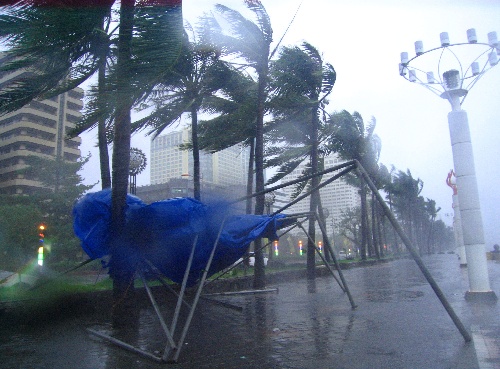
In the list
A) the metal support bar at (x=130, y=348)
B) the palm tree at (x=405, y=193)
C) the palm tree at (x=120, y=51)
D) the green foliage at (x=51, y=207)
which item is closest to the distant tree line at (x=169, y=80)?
the palm tree at (x=120, y=51)

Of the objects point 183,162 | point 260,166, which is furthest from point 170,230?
point 183,162

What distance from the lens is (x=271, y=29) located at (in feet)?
44.1

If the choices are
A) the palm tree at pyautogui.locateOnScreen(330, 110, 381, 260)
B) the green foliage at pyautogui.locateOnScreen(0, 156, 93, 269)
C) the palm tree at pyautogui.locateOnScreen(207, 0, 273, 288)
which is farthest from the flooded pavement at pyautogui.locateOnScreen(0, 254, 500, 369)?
the palm tree at pyautogui.locateOnScreen(330, 110, 381, 260)

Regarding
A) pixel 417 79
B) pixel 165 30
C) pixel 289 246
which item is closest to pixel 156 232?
pixel 165 30

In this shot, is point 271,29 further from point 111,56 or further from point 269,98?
point 111,56

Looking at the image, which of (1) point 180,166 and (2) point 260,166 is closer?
(2) point 260,166

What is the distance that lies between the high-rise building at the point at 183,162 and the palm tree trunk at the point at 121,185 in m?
6.72

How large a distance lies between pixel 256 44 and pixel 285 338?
9.48 meters

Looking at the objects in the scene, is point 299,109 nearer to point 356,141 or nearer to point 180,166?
point 180,166

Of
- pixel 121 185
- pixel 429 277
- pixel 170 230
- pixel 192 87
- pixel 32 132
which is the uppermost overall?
pixel 32 132

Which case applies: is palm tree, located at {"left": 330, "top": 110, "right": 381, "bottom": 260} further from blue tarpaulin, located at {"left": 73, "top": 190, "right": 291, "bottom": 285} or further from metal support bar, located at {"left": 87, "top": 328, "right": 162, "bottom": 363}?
metal support bar, located at {"left": 87, "top": 328, "right": 162, "bottom": 363}

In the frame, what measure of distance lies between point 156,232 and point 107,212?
1081mm

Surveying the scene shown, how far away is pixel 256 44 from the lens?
13344 millimetres

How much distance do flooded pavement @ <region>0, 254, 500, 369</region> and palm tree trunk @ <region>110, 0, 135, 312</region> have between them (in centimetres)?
78
